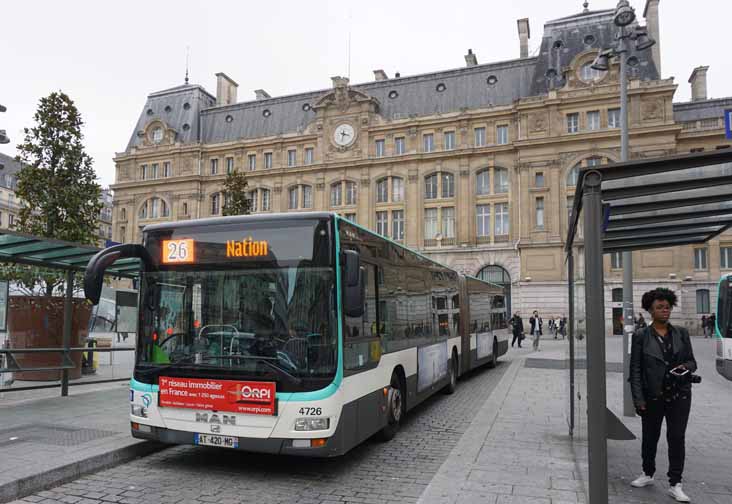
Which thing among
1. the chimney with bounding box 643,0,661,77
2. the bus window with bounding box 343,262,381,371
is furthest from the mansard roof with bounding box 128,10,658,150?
the bus window with bounding box 343,262,381,371

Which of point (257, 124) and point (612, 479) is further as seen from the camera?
point (257, 124)

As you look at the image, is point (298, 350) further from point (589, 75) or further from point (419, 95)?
point (419, 95)

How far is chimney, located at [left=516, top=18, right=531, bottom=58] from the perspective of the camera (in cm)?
5269

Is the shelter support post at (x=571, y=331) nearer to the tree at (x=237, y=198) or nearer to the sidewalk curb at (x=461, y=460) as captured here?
the sidewalk curb at (x=461, y=460)

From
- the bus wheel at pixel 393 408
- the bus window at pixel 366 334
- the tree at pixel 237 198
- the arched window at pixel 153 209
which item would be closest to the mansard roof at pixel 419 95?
the arched window at pixel 153 209

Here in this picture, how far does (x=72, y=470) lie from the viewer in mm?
5934

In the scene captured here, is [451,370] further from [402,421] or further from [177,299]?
[177,299]

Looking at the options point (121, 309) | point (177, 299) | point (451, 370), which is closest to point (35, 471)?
point (177, 299)

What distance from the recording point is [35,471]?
5.62 meters

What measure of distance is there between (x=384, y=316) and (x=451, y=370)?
519cm

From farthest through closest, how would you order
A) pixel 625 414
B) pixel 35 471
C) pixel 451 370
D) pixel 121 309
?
pixel 121 309 < pixel 451 370 < pixel 625 414 < pixel 35 471

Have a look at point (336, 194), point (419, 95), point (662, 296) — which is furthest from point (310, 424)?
point (419, 95)

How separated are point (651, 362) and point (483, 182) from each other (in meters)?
43.7

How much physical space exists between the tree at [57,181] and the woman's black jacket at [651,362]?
44.5 ft
